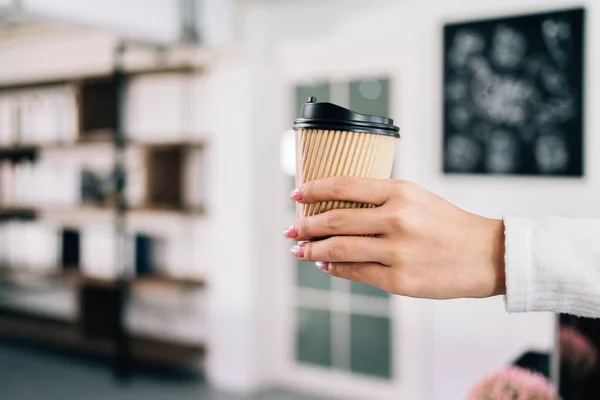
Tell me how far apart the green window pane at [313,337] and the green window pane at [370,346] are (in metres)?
0.18

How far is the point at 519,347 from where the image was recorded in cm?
329

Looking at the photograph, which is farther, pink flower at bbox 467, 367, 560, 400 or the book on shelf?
the book on shelf

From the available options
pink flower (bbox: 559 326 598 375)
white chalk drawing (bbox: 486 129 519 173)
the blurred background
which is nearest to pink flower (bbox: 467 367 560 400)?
pink flower (bbox: 559 326 598 375)

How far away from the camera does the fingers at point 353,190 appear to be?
25.4 inches

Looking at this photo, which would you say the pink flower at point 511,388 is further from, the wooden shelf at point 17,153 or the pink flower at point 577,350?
the wooden shelf at point 17,153

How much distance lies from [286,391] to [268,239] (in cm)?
100

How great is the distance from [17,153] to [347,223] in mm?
4950

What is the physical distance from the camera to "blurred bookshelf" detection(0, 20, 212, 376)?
4344 mm

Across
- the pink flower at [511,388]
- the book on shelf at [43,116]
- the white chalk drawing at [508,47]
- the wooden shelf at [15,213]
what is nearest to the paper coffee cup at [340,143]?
the pink flower at [511,388]

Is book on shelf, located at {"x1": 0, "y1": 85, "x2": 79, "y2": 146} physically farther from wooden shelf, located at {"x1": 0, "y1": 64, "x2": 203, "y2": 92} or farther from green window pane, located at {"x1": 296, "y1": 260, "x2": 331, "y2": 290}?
green window pane, located at {"x1": 296, "y1": 260, "x2": 331, "y2": 290}

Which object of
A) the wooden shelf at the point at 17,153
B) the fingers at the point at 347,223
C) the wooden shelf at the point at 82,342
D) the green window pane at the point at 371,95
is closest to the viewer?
the fingers at the point at 347,223

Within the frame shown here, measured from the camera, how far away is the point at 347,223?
646 millimetres

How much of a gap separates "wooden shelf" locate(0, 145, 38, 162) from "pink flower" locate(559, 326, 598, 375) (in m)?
4.47

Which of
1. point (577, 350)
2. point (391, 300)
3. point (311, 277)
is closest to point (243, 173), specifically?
point (311, 277)
